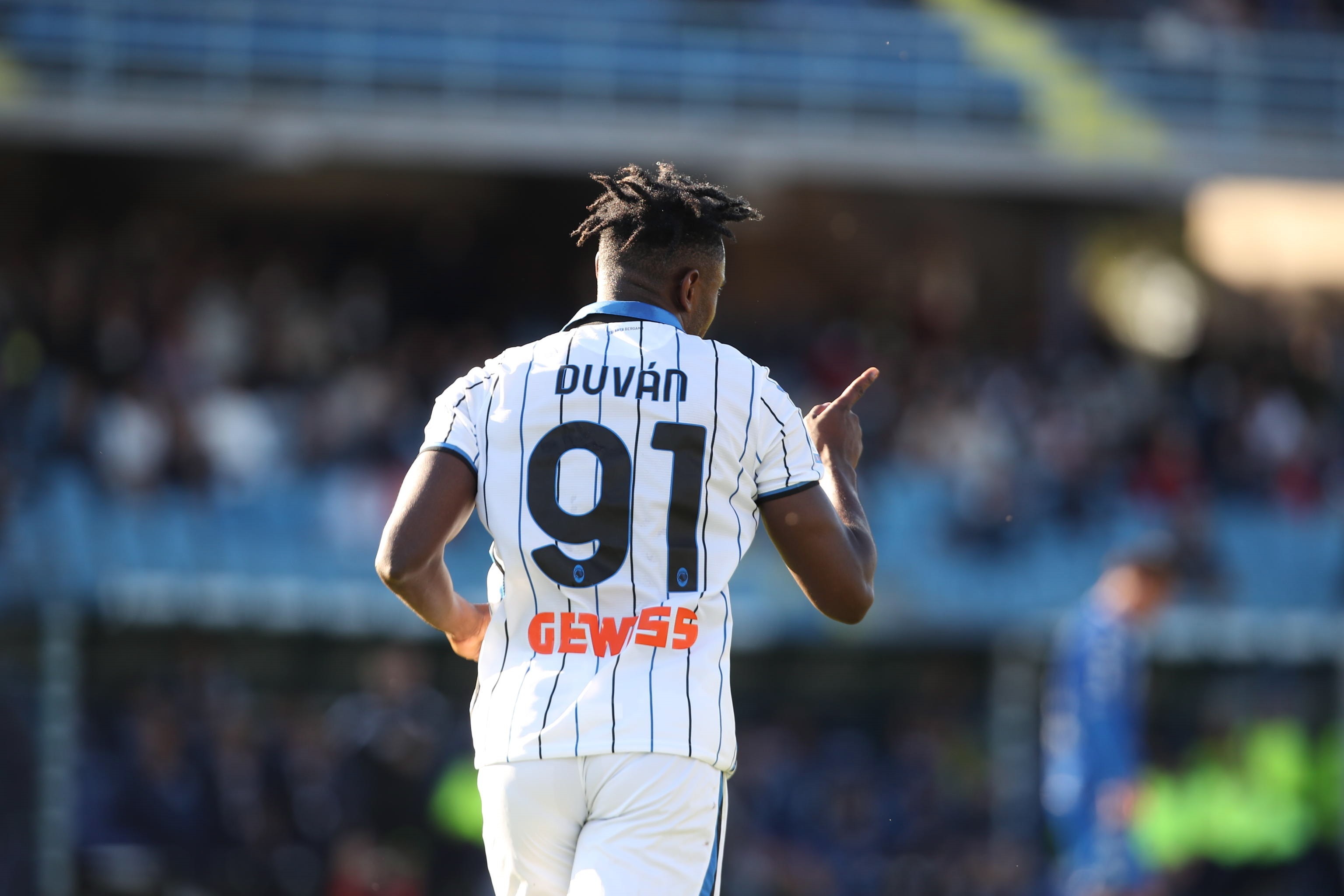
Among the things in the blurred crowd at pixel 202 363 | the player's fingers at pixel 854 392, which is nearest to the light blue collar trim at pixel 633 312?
the player's fingers at pixel 854 392

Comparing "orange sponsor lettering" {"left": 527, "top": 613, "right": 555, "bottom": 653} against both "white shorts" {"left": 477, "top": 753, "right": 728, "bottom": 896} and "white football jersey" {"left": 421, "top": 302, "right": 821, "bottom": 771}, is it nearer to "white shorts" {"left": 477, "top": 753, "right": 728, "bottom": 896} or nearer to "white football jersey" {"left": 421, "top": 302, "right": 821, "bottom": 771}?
"white football jersey" {"left": 421, "top": 302, "right": 821, "bottom": 771}

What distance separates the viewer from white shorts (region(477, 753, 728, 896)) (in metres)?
2.68

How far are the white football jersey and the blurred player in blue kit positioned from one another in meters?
5.18

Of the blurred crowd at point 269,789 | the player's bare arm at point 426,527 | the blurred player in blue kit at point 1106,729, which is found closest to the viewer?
the player's bare arm at point 426,527

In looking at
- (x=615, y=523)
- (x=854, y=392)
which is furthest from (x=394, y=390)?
(x=615, y=523)

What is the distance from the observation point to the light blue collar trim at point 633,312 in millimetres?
2945

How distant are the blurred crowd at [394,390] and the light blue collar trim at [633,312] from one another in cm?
852

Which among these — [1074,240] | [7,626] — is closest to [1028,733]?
[7,626]

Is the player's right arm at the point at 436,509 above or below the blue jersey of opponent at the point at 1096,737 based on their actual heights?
above

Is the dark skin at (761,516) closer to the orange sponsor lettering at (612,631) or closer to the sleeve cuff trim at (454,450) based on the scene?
the sleeve cuff trim at (454,450)

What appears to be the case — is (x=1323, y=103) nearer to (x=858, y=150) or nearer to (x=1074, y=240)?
(x=1074, y=240)

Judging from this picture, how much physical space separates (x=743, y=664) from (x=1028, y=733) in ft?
5.82

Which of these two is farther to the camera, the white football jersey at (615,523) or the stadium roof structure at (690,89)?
the stadium roof structure at (690,89)

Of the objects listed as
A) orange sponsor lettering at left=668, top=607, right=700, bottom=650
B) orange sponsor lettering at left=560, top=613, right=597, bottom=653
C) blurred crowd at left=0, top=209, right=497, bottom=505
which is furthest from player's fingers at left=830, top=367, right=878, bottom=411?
blurred crowd at left=0, top=209, right=497, bottom=505
